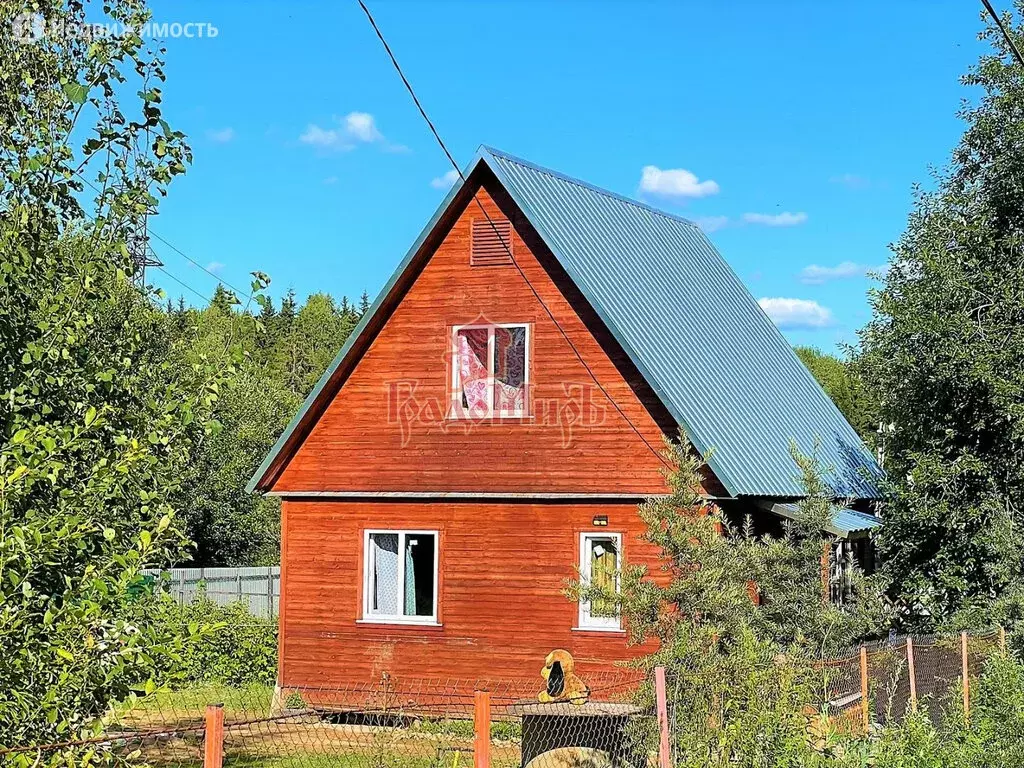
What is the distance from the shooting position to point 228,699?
21.5 m

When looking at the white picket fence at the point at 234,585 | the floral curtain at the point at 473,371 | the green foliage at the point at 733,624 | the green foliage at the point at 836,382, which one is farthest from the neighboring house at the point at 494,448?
the green foliage at the point at 836,382

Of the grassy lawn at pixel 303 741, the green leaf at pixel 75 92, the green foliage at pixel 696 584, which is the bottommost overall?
the grassy lawn at pixel 303 741

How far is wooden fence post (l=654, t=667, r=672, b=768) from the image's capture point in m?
9.06

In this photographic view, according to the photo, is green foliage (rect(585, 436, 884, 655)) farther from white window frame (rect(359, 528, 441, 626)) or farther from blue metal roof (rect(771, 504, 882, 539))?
white window frame (rect(359, 528, 441, 626))

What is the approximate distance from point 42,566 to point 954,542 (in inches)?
620

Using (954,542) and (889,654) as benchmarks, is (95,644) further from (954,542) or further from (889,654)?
(954,542)

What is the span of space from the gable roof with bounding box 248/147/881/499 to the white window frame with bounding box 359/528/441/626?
2.02 m

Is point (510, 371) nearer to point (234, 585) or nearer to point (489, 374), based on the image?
point (489, 374)

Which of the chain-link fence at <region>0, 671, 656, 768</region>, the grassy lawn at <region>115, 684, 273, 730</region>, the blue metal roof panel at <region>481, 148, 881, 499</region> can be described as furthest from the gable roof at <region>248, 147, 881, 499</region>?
the grassy lawn at <region>115, 684, 273, 730</region>

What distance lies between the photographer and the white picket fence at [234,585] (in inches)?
1208

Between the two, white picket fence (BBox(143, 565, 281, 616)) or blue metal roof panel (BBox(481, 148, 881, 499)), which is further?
white picket fence (BBox(143, 565, 281, 616))

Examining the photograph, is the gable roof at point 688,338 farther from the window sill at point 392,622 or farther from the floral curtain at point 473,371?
the window sill at point 392,622

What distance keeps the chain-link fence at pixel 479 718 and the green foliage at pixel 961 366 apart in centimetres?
242

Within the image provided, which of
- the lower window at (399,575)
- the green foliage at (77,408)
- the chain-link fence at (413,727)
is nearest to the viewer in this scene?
the green foliage at (77,408)
